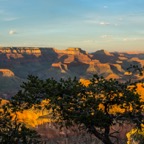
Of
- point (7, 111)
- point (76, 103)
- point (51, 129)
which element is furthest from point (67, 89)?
point (51, 129)

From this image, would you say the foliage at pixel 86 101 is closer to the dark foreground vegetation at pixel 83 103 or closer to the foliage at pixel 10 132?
the dark foreground vegetation at pixel 83 103

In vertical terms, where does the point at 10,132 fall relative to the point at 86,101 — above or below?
below

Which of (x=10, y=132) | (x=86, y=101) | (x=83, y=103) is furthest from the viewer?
(x=10, y=132)

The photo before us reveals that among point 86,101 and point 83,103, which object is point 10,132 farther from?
point 86,101

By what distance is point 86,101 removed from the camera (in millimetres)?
25312

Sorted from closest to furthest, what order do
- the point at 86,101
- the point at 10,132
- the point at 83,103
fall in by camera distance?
the point at 86,101 < the point at 83,103 < the point at 10,132

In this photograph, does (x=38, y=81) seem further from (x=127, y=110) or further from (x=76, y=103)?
(x=127, y=110)

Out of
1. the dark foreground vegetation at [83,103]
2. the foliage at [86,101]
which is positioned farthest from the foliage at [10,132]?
the foliage at [86,101]

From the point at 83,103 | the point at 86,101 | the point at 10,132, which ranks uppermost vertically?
the point at 86,101

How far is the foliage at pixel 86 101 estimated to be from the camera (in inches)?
978

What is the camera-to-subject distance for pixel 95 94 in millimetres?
26125

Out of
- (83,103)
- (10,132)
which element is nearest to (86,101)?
(83,103)

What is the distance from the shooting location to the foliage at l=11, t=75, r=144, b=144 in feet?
81.5

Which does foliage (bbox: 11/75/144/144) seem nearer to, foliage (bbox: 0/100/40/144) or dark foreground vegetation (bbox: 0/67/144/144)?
dark foreground vegetation (bbox: 0/67/144/144)
